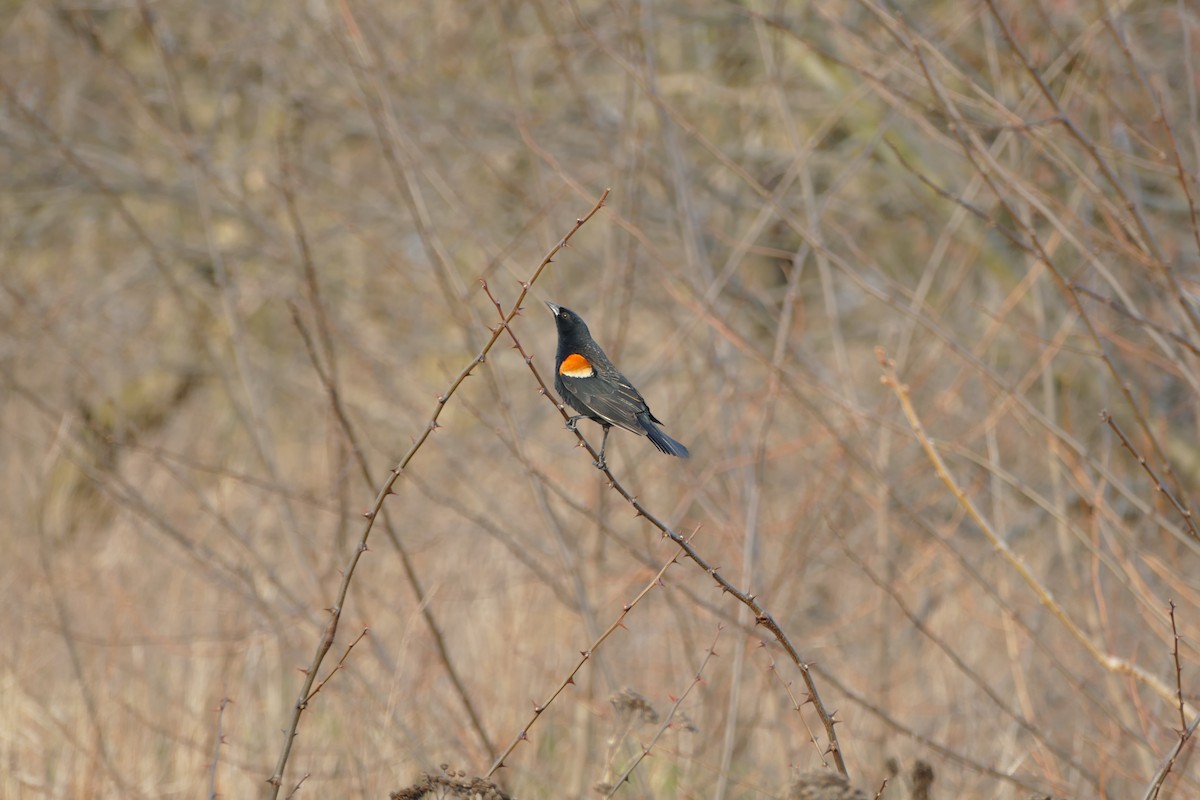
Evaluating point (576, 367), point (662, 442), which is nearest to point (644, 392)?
point (576, 367)

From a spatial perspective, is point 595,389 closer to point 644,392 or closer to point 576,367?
point 576,367

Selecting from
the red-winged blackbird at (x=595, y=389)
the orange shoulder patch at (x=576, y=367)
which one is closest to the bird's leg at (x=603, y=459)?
the red-winged blackbird at (x=595, y=389)

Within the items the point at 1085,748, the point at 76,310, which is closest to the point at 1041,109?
the point at 1085,748

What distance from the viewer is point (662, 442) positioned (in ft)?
8.87

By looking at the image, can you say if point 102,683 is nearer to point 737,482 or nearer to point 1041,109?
point 737,482

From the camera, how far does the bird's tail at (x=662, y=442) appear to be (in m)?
2.64

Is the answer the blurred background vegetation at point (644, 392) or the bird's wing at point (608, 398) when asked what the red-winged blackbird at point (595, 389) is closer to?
the bird's wing at point (608, 398)

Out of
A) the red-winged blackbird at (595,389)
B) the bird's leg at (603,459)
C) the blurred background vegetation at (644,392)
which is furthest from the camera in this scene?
the blurred background vegetation at (644,392)

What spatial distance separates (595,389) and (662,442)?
0.30m

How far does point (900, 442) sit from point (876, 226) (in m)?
2.27

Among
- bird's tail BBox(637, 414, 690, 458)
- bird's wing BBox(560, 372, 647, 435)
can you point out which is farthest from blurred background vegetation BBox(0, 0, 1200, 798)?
bird's wing BBox(560, 372, 647, 435)

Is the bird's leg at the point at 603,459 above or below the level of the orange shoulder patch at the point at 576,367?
below

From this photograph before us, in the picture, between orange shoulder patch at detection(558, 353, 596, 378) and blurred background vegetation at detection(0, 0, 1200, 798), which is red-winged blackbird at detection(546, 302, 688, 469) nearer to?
orange shoulder patch at detection(558, 353, 596, 378)

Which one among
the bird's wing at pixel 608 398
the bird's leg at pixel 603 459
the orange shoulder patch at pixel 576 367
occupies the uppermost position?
the orange shoulder patch at pixel 576 367
